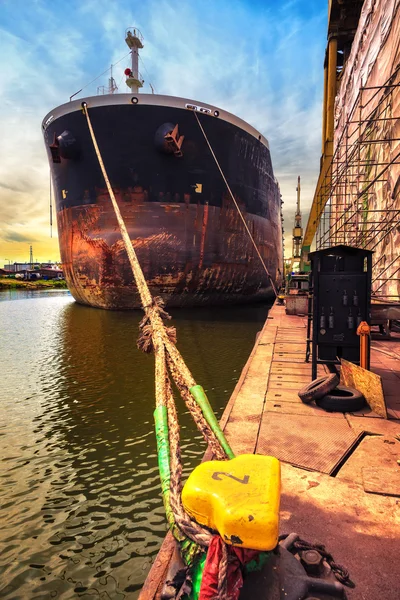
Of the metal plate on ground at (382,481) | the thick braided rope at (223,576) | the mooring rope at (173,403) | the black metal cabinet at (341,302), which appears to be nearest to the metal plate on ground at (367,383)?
the black metal cabinet at (341,302)

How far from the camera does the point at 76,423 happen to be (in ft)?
17.0

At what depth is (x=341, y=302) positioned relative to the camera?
195 inches

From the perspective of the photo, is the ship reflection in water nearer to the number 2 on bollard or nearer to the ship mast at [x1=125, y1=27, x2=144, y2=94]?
the number 2 on bollard

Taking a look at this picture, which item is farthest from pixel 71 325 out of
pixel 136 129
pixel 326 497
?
pixel 326 497

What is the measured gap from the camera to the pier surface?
5.97 feet

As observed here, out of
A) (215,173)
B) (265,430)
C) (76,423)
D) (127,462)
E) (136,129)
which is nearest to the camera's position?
(265,430)

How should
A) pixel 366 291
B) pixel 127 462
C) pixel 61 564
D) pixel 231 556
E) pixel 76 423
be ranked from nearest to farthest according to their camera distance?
pixel 231 556
pixel 61 564
pixel 127 462
pixel 366 291
pixel 76 423

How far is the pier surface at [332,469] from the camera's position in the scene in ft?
5.97

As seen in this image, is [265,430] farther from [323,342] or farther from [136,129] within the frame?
[136,129]

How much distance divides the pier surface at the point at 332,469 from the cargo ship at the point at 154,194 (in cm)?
1219

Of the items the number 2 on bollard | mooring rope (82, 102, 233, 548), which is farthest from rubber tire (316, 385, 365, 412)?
the number 2 on bollard

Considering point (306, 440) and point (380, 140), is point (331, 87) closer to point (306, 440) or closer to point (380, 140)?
point (380, 140)

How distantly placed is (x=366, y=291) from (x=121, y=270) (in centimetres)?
1346

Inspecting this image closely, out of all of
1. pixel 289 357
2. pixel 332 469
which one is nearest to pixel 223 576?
pixel 332 469
